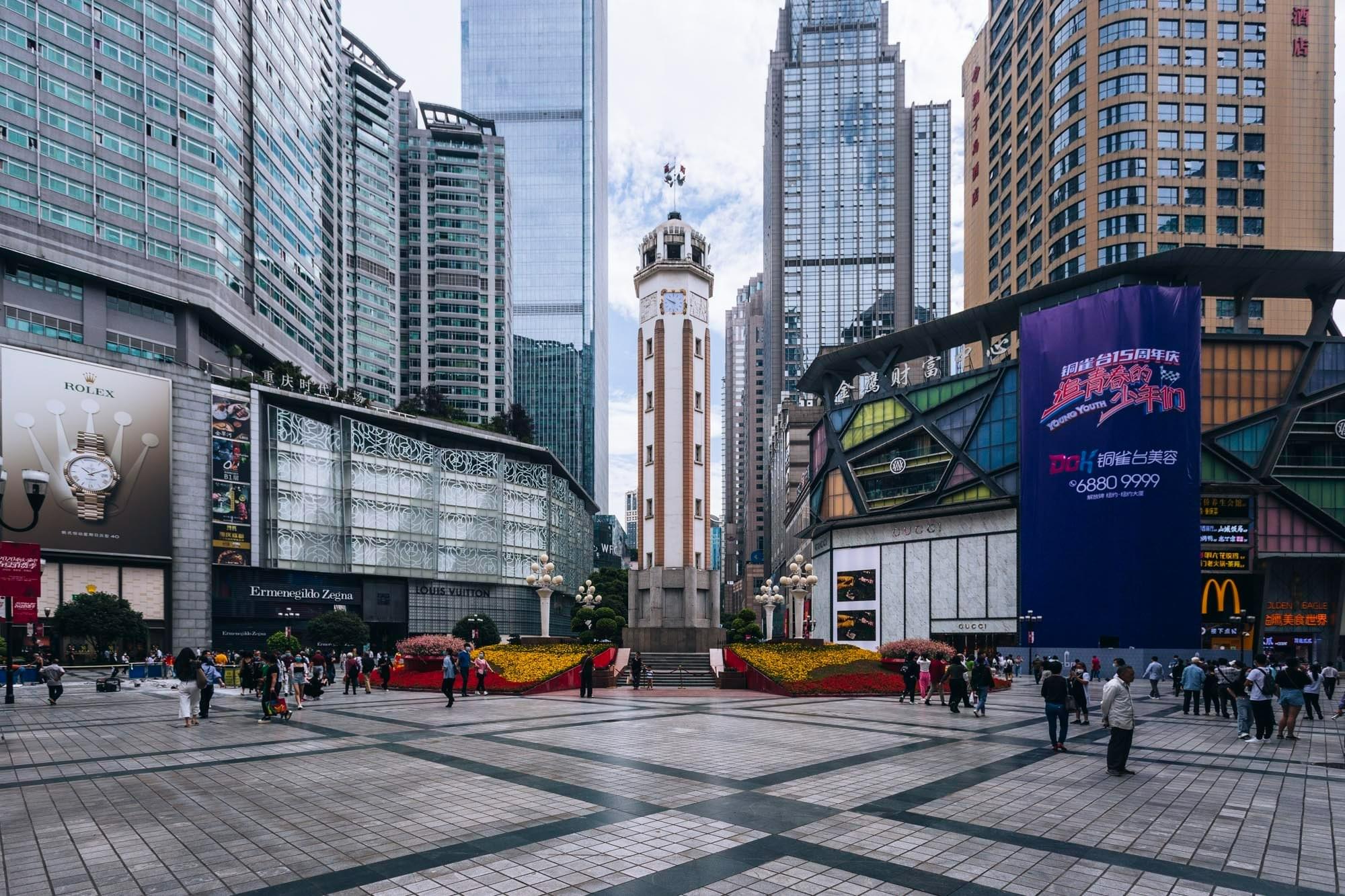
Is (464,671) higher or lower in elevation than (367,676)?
higher

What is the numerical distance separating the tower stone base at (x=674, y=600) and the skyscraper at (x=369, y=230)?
87.5 metres

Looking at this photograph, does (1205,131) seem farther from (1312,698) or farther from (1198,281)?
(1312,698)

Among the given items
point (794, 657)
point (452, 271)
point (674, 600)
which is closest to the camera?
point (794, 657)

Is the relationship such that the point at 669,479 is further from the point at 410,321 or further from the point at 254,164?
the point at 410,321

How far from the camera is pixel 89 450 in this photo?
56.7 metres

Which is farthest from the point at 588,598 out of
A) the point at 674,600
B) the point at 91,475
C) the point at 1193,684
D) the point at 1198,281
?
the point at 1198,281

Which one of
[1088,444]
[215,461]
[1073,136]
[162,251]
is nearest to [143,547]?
[215,461]

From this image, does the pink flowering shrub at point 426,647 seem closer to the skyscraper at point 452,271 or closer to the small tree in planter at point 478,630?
the small tree in planter at point 478,630

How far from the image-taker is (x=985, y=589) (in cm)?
5916

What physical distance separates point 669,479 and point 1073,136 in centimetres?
5483

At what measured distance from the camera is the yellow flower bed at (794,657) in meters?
34.2

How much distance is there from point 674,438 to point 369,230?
324ft

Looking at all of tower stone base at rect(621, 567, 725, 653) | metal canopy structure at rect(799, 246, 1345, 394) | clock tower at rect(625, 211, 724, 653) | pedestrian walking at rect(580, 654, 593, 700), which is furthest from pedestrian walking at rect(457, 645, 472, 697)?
metal canopy structure at rect(799, 246, 1345, 394)

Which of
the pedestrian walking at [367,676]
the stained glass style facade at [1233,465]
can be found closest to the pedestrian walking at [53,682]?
the pedestrian walking at [367,676]
